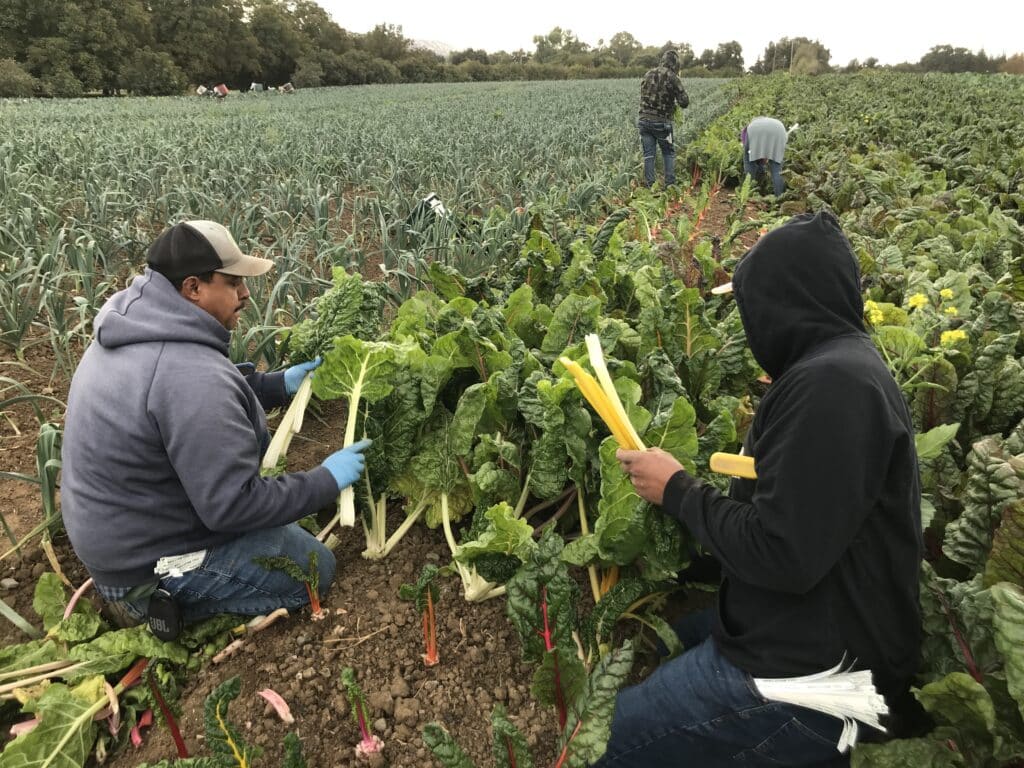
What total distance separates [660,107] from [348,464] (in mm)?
8974

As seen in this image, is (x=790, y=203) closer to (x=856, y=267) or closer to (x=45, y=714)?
(x=856, y=267)

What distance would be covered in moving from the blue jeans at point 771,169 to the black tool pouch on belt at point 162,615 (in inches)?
340

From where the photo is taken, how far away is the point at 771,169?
9.04 meters

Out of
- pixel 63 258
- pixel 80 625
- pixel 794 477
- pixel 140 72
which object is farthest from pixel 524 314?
pixel 140 72

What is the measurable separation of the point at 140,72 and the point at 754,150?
4613 centimetres

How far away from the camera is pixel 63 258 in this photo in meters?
4.12

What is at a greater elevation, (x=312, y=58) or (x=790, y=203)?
(x=312, y=58)

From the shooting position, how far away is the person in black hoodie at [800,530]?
1.23 metres

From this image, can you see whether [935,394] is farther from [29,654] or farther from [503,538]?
[29,654]

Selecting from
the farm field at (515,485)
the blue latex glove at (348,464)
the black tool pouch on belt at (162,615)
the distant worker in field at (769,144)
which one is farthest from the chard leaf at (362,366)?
the distant worker in field at (769,144)

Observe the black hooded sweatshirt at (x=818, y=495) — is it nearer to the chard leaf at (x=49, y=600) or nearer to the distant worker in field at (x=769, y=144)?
the chard leaf at (x=49, y=600)

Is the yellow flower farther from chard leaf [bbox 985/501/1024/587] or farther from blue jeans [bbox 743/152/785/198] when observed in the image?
blue jeans [bbox 743/152/785/198]

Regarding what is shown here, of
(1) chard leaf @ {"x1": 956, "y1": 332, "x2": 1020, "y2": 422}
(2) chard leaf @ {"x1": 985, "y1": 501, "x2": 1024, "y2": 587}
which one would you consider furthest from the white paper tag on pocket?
(1) chard leaf @ {"x1": 956, "y1": 332, "x2": 1020, "y2": 422}

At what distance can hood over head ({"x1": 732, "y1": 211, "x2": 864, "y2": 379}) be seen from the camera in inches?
51.5
